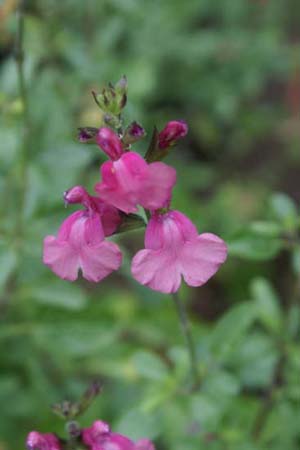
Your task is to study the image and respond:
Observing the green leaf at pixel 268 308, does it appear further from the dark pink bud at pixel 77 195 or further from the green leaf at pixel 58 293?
the dark pink bud at pixel 77 195

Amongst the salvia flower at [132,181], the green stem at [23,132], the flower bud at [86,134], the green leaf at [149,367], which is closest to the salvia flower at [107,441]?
the salvia flower at [132,181]

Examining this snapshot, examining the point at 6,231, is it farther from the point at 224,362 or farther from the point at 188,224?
the point at 188,224

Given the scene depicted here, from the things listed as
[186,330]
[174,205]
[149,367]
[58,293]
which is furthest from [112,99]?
[174,205]

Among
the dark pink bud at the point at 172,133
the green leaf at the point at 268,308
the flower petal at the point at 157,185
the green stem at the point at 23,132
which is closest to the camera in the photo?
the flower petal at the point at 157,185

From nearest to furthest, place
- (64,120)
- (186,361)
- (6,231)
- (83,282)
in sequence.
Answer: (186,361) → (6,231) → (64,120) → (83,282)

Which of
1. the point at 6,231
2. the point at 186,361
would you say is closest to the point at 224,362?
the point at 186,361

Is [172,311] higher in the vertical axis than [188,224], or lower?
higher
